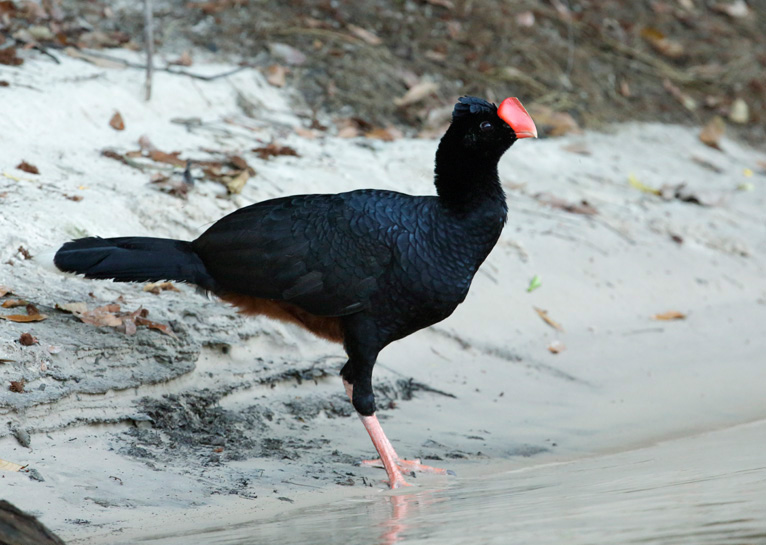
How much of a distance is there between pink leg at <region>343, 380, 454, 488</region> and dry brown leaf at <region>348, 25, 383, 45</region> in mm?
4651

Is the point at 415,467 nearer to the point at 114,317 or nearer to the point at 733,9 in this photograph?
the point at 114,317

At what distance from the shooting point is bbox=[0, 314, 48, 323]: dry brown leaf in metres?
3.79

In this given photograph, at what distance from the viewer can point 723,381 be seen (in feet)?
16.5

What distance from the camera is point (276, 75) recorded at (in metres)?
7.05

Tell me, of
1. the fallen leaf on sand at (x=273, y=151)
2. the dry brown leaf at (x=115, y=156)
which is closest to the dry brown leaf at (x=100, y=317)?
the dry brown leaf at (x=115, y=156)

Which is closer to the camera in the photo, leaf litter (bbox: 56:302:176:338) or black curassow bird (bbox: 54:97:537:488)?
black curassow bird (bbox: 54:97:537:488)

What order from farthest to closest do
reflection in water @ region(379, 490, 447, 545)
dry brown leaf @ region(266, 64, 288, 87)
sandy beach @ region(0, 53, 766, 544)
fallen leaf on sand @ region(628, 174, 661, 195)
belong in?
1. fallen leaf on sand @ region(628, 174, 661, 195)
2. dry brown leaf @ region(266, 64, 288, 87)
3. sandy beach @ region(0, 53, 766, 544)
4. reflection in water @ region(379, 490, 447, 545)

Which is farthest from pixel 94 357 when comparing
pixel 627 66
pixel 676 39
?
pixel 676 39

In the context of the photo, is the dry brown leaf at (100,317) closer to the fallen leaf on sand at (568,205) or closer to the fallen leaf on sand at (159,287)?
the fallen leaf on sand at (159,287)

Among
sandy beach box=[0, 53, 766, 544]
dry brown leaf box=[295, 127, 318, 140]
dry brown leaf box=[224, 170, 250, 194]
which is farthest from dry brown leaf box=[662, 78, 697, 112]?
dry brown leaf box=[224, 170, 250, 194]

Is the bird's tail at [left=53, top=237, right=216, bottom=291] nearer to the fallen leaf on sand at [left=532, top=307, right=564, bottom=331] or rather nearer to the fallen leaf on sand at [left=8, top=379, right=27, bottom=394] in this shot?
the fallen leaf on sand at [left=8, top=379, right=27, bottom=394]

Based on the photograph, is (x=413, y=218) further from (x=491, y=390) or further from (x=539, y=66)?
(x=539, y=66)

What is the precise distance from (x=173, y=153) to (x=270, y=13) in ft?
8.20

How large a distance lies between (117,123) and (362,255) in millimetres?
2579
